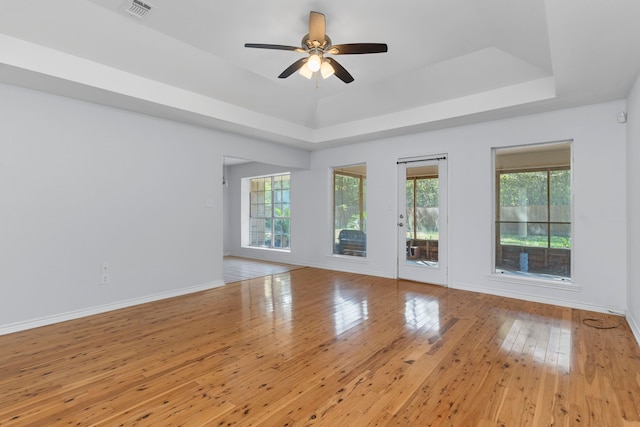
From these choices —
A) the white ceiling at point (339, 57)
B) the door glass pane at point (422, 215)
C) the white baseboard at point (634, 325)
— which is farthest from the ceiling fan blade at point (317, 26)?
the white baseboard at point (634, 325)

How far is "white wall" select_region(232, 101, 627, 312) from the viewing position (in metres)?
3.64

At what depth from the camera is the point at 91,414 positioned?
182cm

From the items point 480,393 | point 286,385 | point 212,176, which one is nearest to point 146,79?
point 212,176

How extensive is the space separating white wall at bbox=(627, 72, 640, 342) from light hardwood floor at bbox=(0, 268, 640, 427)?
25 centimetres

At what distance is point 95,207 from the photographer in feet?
12.0

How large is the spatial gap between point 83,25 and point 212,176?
7.77 ft

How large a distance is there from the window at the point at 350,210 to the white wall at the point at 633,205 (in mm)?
3507

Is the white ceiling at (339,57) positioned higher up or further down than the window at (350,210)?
higher up

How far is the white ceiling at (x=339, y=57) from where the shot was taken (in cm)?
260

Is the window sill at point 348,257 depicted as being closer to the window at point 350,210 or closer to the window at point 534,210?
the window at point 350,210

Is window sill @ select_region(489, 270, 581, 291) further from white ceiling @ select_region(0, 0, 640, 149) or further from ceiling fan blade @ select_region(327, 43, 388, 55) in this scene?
ceiling fan blade @ select_region(327, 43, 388, 55)

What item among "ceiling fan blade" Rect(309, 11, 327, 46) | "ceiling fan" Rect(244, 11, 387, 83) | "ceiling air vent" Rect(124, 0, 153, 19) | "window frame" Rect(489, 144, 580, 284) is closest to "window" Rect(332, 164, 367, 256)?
"window frame" Rect(489, 144, 580, 284)

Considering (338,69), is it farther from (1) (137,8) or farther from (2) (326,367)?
(2) (326,367)

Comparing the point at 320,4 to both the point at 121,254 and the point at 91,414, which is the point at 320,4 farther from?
the point at 121,254
